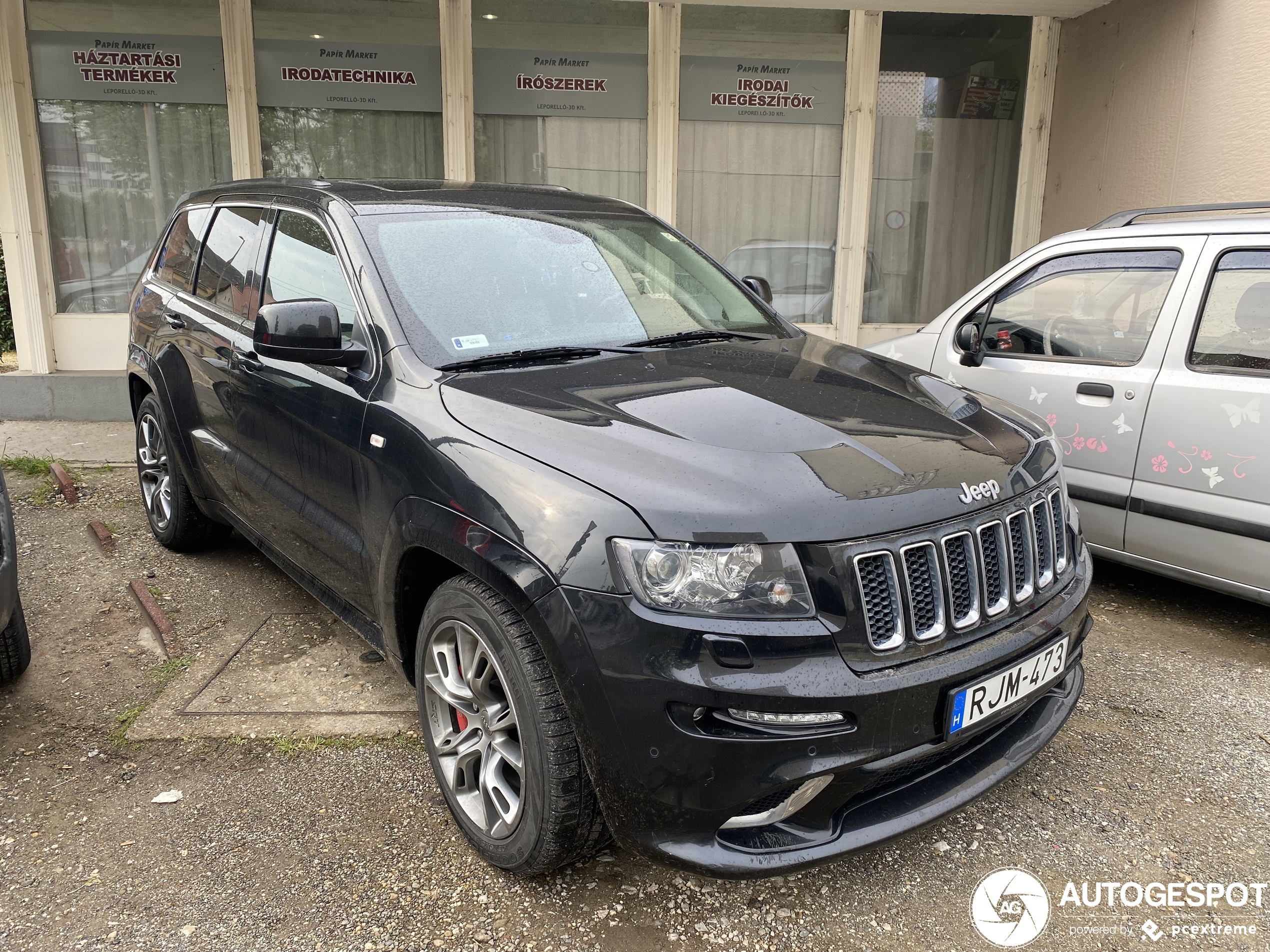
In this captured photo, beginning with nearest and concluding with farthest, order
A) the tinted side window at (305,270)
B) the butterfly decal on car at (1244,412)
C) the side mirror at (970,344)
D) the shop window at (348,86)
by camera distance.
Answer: the tinted side window at (305,270) → the butterfly decal on car at (1244,412) → the side mirror at (970,344) → the shop window at (348,86)

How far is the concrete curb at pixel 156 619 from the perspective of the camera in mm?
3789

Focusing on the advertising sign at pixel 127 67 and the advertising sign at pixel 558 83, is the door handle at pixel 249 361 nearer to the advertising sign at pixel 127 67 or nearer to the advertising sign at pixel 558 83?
the advertising sign at pixel 558 83

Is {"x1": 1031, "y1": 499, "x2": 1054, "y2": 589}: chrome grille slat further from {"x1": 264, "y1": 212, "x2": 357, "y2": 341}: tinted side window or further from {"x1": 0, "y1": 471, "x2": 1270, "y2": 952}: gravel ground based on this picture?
{"x1": 264, "y1": 212, "x2": 357, "y2": 341}: tinted side window

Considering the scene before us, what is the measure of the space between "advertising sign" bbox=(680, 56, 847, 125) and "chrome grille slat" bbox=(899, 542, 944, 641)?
285 inches

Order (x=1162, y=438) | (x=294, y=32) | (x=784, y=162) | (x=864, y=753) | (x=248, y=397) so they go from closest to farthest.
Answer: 1. (x=864, y=753)
2. (x=248, y=397)
3. (x=1162, y=438)
4. (x=294, y=32)
5. (x=784, y=162)

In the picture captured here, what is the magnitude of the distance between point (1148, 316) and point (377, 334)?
3258 mm

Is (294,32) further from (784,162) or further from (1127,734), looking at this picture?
(1127,734)

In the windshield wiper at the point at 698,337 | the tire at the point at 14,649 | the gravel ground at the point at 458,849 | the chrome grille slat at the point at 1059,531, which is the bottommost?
the gravel ground at the point at 458,849

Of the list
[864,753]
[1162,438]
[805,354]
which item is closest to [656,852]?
[864,753]

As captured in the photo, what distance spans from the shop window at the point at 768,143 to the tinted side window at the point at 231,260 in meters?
5.26

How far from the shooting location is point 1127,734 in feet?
10.4

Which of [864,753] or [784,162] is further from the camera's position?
[784,162]

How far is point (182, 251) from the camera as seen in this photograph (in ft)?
14.7

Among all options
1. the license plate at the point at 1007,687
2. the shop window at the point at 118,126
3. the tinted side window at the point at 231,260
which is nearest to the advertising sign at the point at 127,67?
the shop window at the point at 118,126
